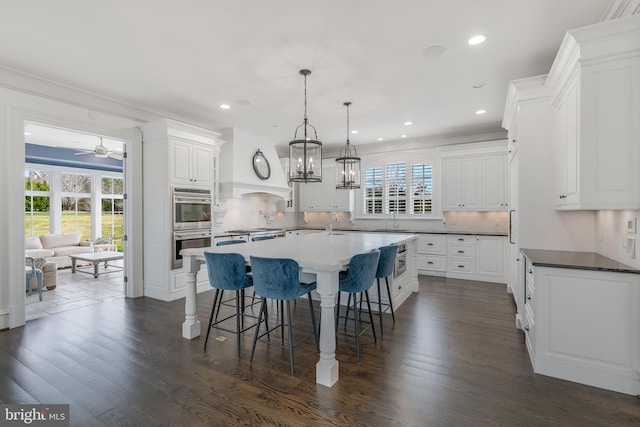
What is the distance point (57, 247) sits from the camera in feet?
24.1

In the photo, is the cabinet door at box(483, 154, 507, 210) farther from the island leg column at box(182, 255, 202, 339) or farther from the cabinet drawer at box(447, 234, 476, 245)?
the island leg column at box(182, 255, 202, 339)

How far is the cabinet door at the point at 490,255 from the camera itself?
572 cm

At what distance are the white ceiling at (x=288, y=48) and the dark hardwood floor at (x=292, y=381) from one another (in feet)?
9.65

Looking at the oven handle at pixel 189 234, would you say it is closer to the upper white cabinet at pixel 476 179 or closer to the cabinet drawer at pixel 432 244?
the cabinet drawer at pixel 432 244

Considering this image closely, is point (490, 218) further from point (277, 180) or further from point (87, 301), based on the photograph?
point (87, 301)

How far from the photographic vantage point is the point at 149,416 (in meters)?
2.06

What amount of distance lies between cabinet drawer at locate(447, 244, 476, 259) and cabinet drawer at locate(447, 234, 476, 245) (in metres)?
0.08

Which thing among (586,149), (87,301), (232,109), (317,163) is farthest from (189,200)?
(586,149)

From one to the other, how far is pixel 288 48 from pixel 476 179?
4.63 m

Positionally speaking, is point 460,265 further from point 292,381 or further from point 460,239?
point 292,381

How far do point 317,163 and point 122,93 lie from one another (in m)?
2.92

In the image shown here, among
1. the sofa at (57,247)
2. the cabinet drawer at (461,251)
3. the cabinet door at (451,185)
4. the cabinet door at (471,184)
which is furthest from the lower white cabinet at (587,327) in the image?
the sofa at (57,247)

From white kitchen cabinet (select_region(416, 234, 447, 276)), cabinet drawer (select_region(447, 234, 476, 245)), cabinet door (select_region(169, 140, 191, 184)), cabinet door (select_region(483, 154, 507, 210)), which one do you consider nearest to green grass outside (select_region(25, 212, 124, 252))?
cabinet door (select_region(169, 140, 191, 184))

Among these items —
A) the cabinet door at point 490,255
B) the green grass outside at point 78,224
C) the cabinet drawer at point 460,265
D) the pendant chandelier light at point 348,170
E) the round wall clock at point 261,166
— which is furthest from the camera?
the green grass outside at point 78,224
